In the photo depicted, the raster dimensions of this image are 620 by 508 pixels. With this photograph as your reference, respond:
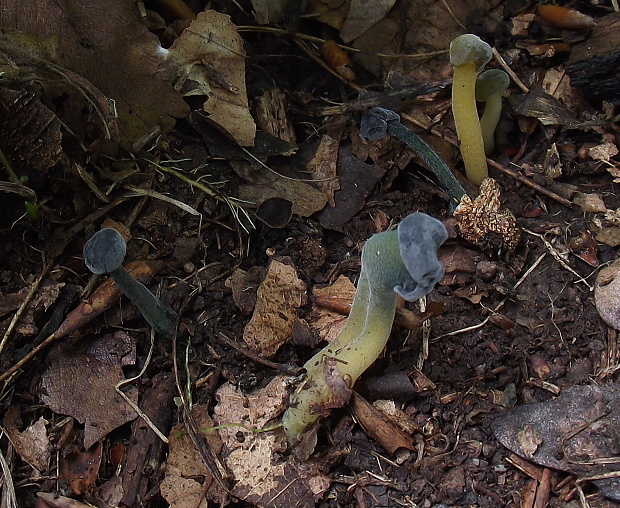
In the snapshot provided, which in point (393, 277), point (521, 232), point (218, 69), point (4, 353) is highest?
point (218, 69)

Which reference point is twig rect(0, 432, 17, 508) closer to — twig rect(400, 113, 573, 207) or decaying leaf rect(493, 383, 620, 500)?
decaying leaf rect(493, 383, 620, 500)

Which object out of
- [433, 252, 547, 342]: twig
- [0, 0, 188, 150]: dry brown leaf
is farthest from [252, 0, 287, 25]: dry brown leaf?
[433, 252, 547, 342]: twig

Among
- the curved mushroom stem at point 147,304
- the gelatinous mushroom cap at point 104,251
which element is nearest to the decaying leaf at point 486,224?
the curved mushroom stem at point 147,304

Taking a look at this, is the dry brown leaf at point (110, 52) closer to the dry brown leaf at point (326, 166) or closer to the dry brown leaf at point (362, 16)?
the dry brown leaf at point (326, 166)

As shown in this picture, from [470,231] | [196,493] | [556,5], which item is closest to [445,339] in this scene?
[470,231]

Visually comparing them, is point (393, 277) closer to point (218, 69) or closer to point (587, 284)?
point (587, 284)

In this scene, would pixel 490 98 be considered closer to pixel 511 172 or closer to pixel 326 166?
pixel 511 172
